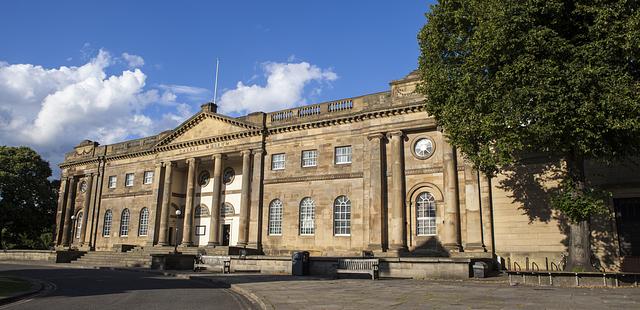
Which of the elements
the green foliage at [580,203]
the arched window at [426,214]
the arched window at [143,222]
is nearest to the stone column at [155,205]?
the arched window at [143,222]

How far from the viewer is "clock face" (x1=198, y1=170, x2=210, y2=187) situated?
39281 mm

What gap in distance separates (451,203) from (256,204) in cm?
1370

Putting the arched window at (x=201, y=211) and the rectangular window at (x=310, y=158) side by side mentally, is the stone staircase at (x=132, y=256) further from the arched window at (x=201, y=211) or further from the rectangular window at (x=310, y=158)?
the rectangular window at (x=310, y=158)

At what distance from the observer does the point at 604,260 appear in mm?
22156

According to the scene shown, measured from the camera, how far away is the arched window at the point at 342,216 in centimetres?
3006

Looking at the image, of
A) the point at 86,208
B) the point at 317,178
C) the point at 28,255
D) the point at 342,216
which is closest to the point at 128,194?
the point at 86,208

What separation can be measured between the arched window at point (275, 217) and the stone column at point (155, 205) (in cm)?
1101

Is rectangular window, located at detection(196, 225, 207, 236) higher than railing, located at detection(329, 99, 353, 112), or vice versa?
railing, located at detection(329, 99, 353, 112)

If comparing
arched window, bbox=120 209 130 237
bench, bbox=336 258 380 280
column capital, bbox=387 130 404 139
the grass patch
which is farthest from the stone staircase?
the grass patch

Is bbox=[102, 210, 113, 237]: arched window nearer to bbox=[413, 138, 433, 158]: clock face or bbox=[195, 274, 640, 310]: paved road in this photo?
bbox=[413, 138, 433, 158]: clock face

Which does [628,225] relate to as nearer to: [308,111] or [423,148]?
[423,148]

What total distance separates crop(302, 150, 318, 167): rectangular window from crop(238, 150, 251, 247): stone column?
428 cm

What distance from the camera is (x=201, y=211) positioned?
38406mm

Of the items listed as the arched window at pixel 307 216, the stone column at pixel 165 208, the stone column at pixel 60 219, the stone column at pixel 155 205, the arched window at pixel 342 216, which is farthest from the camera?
the stone column at pixel 60 219
